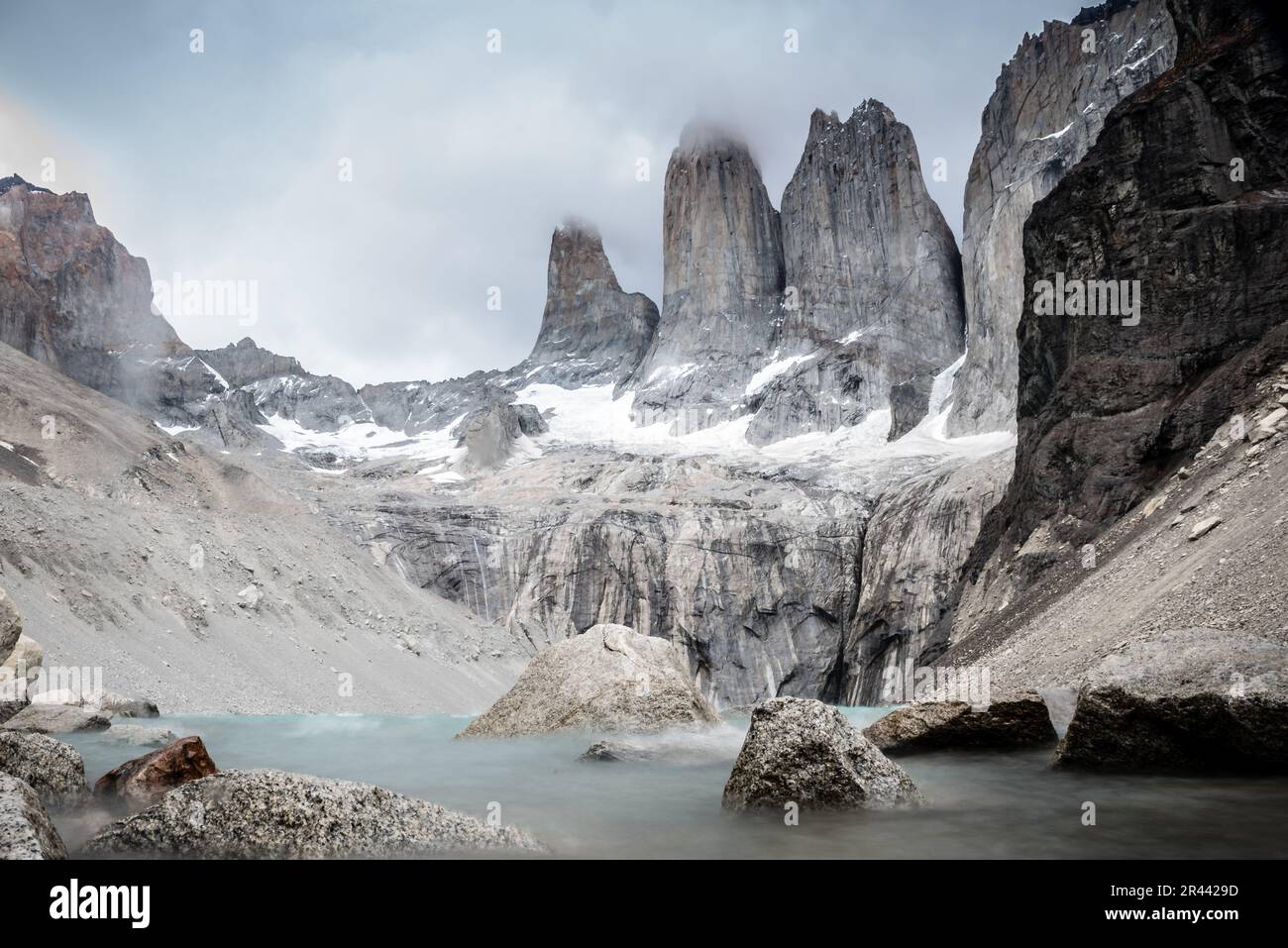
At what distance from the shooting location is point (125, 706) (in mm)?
19312

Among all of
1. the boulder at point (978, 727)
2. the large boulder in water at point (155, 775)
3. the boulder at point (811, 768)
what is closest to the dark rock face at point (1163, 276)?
the boulder at point (978, 727)

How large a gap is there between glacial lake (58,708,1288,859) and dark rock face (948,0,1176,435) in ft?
217

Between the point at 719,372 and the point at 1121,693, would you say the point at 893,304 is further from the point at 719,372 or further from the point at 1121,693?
the point at 1121,693

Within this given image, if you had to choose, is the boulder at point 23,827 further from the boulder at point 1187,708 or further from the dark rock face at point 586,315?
the dark rock face at point 586,315

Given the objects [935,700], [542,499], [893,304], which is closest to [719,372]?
[893,304]

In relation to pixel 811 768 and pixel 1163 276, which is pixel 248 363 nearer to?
pixel 1163 276

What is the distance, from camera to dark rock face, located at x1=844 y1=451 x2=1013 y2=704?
5238cm

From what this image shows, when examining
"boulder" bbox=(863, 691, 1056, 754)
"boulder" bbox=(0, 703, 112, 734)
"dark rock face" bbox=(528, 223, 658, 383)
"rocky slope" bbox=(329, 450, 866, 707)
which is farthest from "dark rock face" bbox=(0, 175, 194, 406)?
"boulder" bbox=(863, 691, 1056, 754)

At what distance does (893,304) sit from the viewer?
101688 mm

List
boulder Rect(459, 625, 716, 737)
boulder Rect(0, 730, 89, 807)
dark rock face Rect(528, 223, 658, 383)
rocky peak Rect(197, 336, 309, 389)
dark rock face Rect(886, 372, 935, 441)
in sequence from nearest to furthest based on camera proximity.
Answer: boulder Rect(0, 730, 89, 807) → boulder Rect(459, 625, 716, 737) → dark rock face Rect(886, 372, 935, 441) → dark rock face Rect(528, 223, 658, 383) → rocky peak Rect(197, 336, 309, 389)

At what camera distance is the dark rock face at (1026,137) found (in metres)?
70.9

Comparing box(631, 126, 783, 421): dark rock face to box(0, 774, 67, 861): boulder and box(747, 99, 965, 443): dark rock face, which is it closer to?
box(747, 99, 965, 443): dark rock face

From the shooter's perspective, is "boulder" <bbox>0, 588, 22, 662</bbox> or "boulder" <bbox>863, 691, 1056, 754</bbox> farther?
"boulder" <bbox>0, 588, 22, 662</bbox>
